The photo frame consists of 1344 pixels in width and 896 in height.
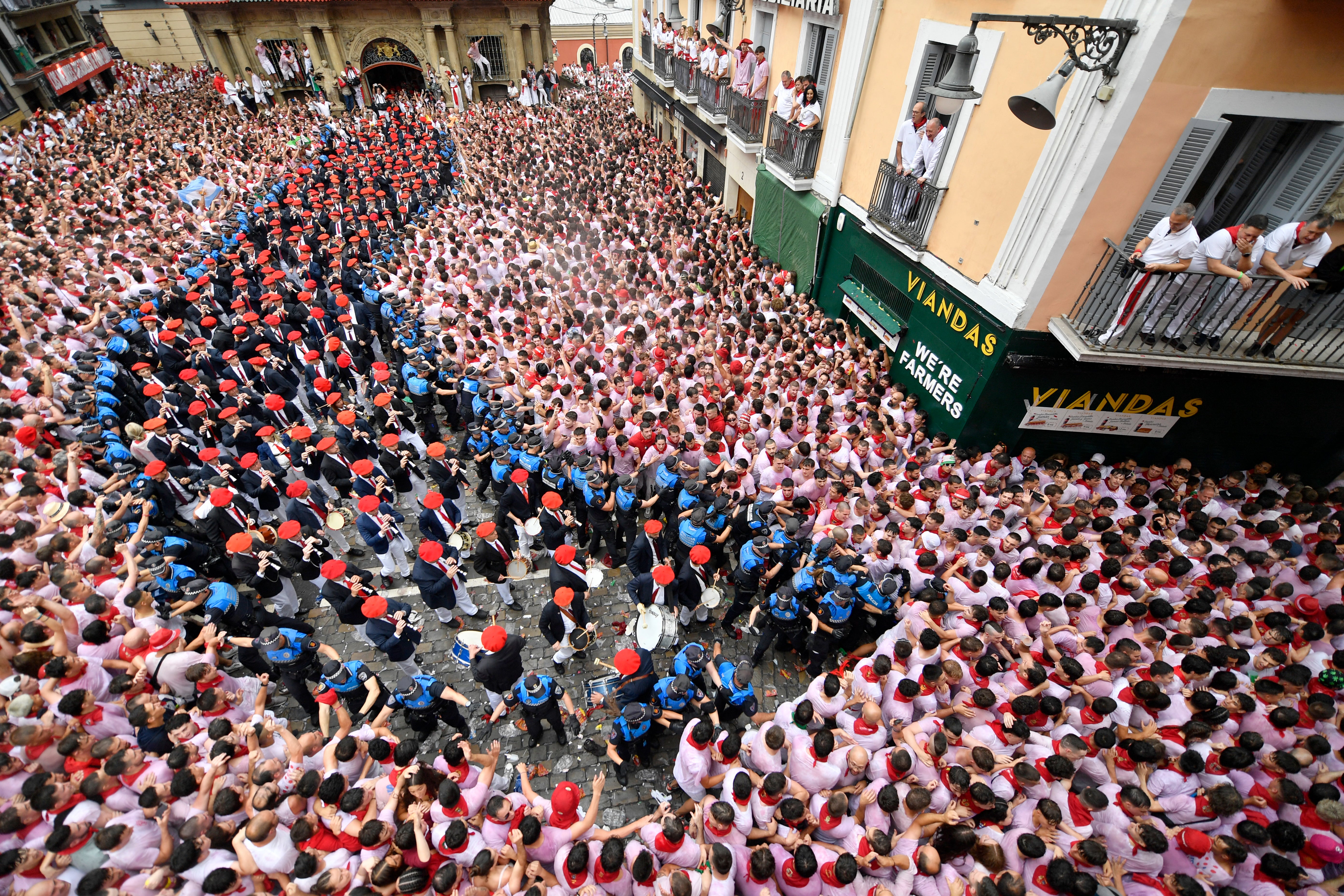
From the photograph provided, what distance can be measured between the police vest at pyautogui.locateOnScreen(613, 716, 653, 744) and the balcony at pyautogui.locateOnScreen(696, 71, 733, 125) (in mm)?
14636

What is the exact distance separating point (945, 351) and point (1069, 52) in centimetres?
420

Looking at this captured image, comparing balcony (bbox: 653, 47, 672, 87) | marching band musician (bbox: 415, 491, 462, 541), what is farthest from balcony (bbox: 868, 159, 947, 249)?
balcony (bbox: 653, 47, 672, 87)

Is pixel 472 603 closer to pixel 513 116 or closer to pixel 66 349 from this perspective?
pixel 66 349

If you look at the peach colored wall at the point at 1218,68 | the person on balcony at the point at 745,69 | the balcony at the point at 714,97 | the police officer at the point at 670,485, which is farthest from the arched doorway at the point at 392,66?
the peach colored wall at the point at 1218,68

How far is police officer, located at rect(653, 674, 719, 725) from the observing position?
5.32 m

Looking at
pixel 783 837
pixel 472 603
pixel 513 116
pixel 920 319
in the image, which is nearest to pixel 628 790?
pixel 783 837

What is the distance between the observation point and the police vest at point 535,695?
17.9 ft

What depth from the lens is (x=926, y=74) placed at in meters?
8.62

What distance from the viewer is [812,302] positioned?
40.8ft

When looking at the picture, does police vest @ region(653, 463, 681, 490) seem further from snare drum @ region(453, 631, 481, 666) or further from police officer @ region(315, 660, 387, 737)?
police officer @ region(315, 660, 387, 737)

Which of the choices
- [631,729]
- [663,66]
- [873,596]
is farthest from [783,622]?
[663,66]

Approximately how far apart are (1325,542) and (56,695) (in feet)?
43.6

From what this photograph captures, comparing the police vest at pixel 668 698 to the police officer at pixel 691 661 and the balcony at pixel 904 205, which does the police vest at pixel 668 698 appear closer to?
the police officer at pixel 691 661

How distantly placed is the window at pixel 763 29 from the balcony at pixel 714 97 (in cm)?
113
